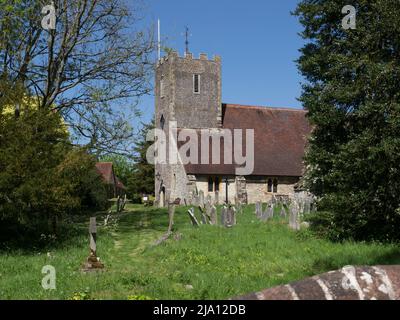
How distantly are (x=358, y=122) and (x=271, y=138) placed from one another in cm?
2634

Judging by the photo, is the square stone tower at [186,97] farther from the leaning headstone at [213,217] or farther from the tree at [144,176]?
the leaning headstone at [213,217]

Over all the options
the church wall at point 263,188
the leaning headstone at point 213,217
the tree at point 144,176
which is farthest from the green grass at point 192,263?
the tree at point 144,176

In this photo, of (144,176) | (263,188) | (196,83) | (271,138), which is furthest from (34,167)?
(144,176)

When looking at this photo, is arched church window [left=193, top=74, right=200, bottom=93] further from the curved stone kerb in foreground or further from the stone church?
the curved stone kerb in foreground

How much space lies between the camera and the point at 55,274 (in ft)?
29.8

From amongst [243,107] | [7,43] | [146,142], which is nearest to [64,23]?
[7,43]

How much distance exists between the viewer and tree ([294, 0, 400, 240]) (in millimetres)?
11891

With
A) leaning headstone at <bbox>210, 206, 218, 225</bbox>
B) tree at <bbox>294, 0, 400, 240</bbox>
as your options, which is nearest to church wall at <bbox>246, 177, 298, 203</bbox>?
leaning headstone at <bbox>210, 206, 218, 225</bbox>

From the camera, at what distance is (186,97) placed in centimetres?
3912

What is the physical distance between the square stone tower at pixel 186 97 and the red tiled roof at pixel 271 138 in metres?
1.85

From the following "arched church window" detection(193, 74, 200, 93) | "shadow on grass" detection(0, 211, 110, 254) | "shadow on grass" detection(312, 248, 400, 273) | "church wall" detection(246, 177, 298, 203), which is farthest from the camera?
"arched church window" detection(193, 74, 200, 93)

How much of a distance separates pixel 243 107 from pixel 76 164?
28.9m

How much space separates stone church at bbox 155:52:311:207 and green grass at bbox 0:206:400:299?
20.7 metres

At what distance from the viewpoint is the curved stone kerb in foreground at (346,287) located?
2869 millimetres
